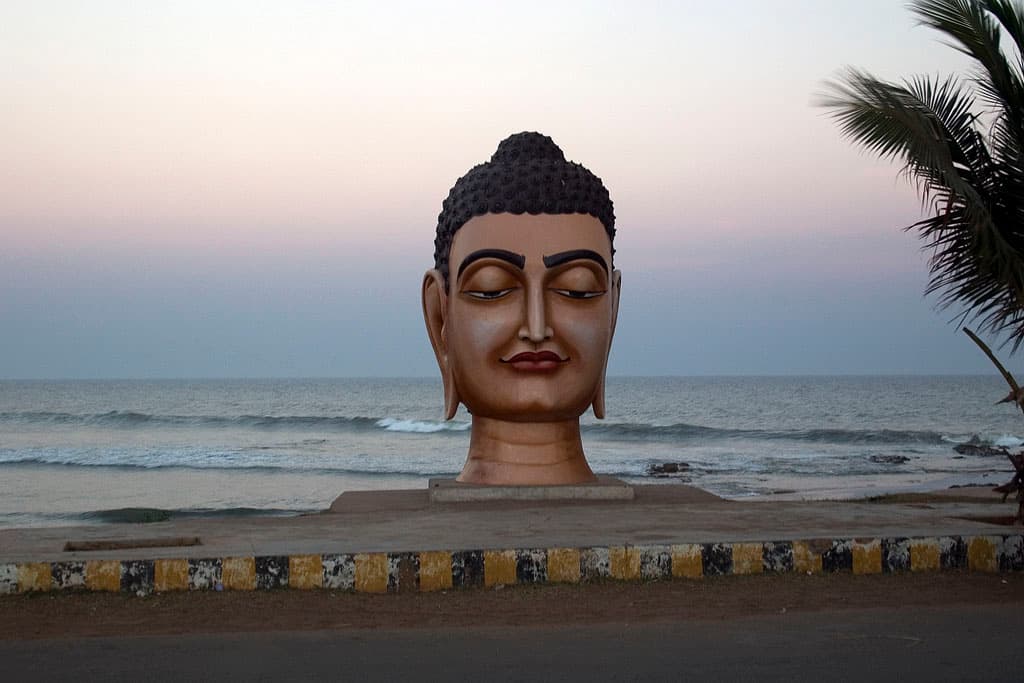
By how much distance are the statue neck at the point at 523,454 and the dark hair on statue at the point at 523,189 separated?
1.56 m

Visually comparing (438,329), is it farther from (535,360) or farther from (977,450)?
(977,450)

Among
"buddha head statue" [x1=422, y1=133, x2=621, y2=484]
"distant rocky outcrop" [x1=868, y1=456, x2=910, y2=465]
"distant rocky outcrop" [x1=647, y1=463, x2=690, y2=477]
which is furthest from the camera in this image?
"distant rocky outcrop" [x1=868, y1=456, x2=910, y2=465]

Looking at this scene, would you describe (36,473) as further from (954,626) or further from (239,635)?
(954,626)

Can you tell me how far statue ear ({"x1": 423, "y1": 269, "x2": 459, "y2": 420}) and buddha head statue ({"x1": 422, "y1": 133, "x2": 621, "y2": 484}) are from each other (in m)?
0.09

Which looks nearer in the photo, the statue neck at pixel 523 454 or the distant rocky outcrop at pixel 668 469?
the statue neck at pixel 523 454

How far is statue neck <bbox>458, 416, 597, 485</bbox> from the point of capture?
11.8m

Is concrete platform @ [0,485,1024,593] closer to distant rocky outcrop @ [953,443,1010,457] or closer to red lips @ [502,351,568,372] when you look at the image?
red lips @ [502,351,568,372]

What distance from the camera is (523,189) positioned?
37.5ft

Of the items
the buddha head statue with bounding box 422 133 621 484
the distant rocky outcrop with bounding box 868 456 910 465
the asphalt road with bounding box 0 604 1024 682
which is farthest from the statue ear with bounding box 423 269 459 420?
the distant rocky outcrop with bounding box 868 456 910 465

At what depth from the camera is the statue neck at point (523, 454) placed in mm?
11789


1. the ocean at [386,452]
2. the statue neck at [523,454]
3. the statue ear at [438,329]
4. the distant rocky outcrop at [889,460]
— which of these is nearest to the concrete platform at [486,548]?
the statue neck at [523,454]

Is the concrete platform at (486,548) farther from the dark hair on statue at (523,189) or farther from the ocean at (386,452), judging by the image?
the ocean at (386,452)

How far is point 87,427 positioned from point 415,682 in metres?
45.7

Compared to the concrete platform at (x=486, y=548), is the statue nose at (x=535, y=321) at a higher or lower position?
higher
